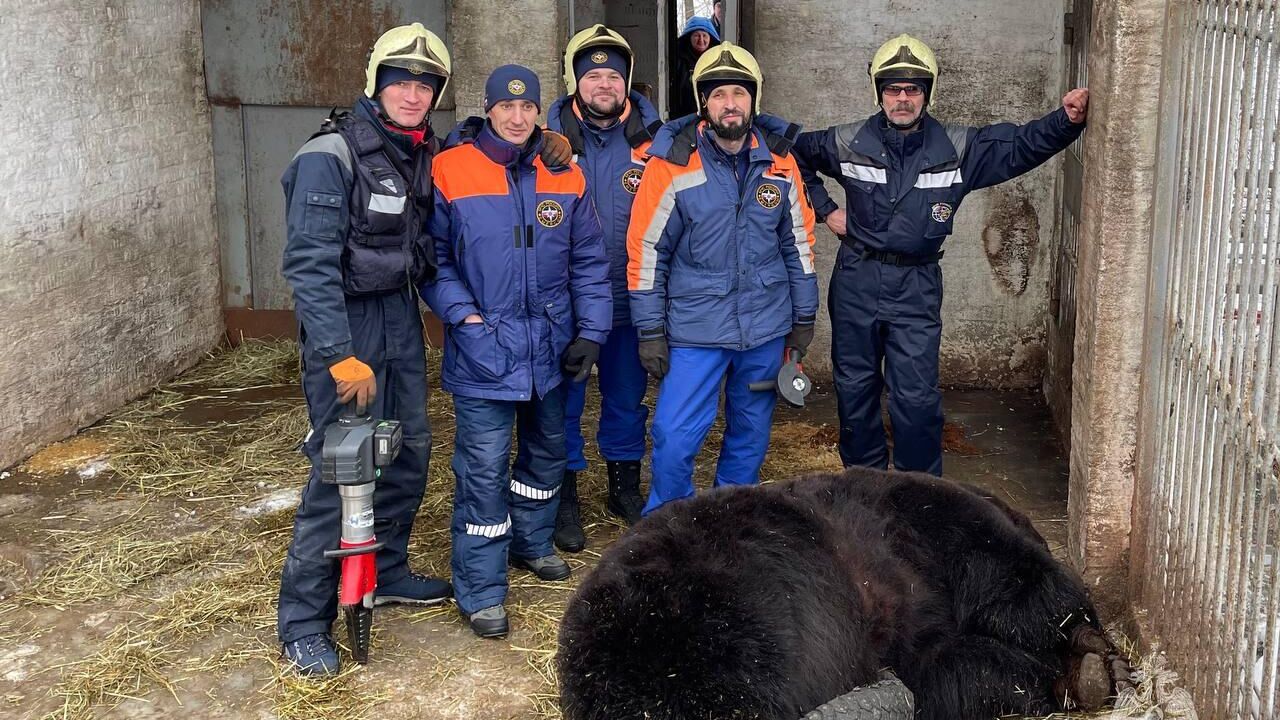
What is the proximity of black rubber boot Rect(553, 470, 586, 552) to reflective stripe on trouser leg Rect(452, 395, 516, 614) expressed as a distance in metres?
0.56

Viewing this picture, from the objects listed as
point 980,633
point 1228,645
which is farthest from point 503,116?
point 1228,645

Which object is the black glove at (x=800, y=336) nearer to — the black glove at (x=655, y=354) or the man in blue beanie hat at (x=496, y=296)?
the black glove at (x=655, y=354)

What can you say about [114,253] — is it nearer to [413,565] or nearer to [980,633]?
[413,565]

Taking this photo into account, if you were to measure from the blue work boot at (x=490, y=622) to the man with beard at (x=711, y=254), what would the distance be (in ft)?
2.97

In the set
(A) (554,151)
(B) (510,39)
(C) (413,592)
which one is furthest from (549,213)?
(B) (510,39)

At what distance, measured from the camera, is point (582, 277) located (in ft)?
15.9

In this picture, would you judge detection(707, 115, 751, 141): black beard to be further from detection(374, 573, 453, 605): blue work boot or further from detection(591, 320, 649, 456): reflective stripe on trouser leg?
detection(374, 573, 453, 605): blue work boot

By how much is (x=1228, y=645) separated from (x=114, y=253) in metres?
5.78

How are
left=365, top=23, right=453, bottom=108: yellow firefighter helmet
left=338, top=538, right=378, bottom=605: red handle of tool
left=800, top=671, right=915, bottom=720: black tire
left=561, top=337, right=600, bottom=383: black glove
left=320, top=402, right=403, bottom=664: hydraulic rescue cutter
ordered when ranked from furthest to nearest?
1. left=561, top=337, right=600, bottom=383: black glove
2. left=365, top=23, right=453, bottom=108: yellow firefighter helmet
3. left=338, top=538, right=378, bottom=605: red handle of tool
4. left=320, top=402, right=403, bottom=664: hydraulic rescue cutter
5. left=800, top=671, right=915, bottom=720: black tire

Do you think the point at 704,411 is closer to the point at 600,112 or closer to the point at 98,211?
the point at 600,112

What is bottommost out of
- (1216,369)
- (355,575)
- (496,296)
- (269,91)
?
(355,575)

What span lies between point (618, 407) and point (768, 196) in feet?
3.79

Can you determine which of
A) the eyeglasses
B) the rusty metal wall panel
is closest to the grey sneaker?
the eyeglasses

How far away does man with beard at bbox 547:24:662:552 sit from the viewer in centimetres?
540
